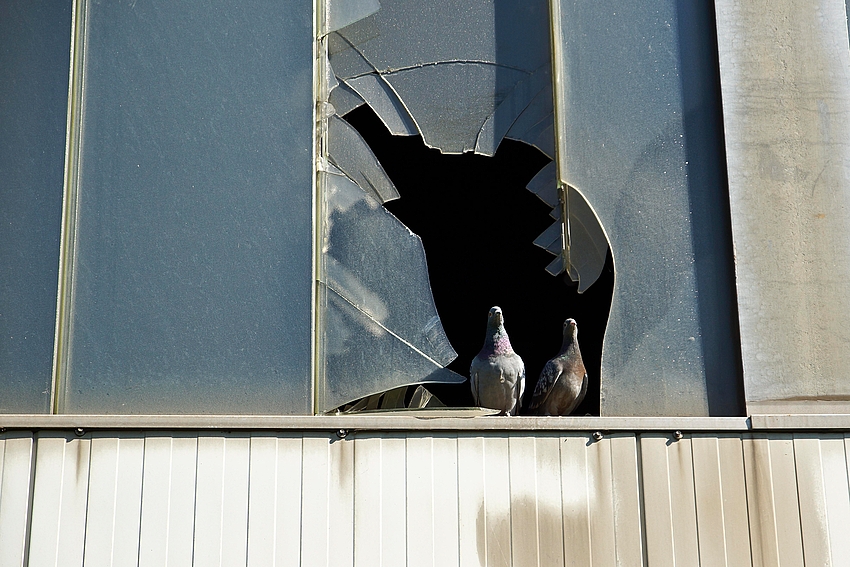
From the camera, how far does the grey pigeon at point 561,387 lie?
410 cm

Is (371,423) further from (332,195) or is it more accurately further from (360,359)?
(332,195)

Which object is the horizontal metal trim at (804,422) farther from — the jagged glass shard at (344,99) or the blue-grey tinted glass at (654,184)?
the jagged glass shard at (344,99)

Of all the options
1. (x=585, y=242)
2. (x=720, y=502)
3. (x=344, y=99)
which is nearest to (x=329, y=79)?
(x=344, y=99)

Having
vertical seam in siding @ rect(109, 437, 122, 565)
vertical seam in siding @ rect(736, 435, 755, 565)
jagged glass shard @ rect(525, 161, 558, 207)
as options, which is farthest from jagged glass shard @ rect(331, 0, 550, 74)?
vertical seam in siding @ rect(109, 437, 122, 565)

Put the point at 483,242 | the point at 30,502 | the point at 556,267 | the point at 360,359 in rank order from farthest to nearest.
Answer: the point at 483,242, the point at 556,267, the point at 360,359, the point at 30,502

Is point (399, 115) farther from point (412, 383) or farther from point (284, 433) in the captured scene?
point (284, 433)

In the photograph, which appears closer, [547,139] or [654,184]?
[654,184]

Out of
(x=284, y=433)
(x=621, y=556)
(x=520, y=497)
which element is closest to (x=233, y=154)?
(x=284, y=433)

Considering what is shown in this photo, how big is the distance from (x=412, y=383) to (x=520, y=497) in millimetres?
674

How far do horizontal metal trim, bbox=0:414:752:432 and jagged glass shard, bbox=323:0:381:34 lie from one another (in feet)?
5.48

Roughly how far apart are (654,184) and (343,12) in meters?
1.51

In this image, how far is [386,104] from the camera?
4094 mm

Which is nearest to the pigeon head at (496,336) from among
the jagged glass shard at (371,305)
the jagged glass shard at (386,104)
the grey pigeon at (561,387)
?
the grey pigeon at (561,387)

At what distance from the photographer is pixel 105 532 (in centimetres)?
337
